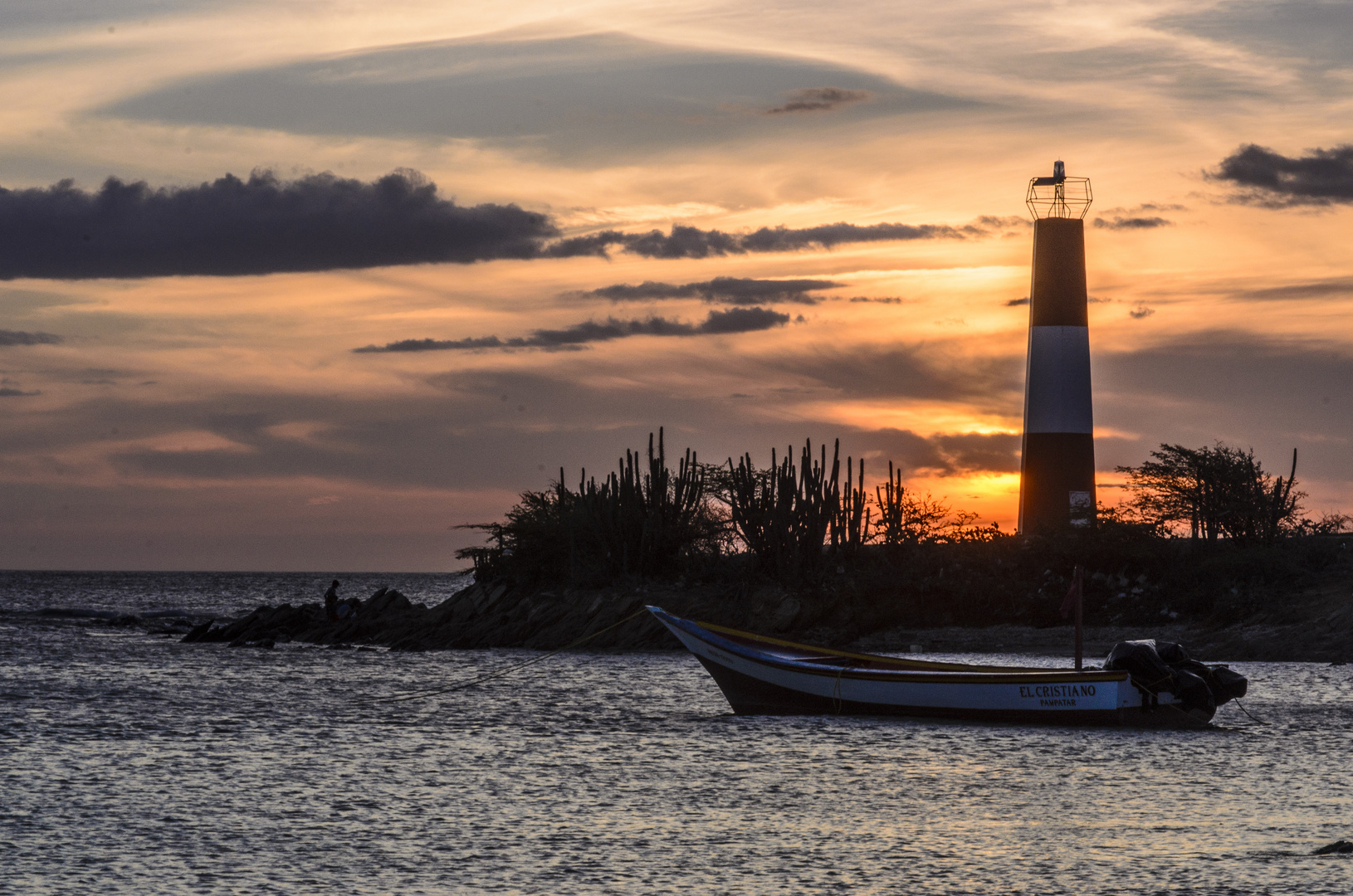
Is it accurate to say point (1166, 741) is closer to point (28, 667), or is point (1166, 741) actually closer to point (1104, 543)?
point (1104, 543)

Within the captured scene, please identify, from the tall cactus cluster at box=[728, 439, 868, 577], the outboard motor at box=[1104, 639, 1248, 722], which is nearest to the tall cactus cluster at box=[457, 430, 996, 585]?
the tall cactus cluster at box=[728, 439, 868, 577]

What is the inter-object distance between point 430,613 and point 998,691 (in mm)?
32145

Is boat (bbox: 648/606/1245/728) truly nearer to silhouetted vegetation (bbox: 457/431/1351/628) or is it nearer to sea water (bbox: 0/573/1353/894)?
sea water (bbox: 0/573/1353/894)

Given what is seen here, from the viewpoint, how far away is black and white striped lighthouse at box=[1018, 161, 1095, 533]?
45188 mm

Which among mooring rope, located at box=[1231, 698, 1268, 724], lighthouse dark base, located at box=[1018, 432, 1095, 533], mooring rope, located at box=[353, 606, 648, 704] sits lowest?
mooring rope, located at box=[353, 606, 648, 704]

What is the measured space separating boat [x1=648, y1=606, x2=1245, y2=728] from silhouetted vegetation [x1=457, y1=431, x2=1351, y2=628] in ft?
63.8

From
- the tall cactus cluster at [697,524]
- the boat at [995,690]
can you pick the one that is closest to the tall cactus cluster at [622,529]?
the tall cactus cluster at [697,524]

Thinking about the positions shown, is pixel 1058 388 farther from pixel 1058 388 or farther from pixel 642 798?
pixel 642 798

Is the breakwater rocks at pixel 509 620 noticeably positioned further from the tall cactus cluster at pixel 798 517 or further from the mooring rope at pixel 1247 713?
the mooring rope at pixel 1247 713

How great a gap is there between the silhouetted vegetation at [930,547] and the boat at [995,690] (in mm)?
19454

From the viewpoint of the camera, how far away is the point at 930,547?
49.0 metres

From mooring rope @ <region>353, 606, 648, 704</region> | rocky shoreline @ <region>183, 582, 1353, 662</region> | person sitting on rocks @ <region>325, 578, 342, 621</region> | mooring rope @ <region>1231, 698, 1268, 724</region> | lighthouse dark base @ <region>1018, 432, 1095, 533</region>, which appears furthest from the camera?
→ person sitting on rocks @ <region>325, 578, 342, 621</region>

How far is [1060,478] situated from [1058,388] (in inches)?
119

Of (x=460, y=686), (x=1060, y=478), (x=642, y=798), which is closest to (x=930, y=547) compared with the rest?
(x=1060, y=478)
